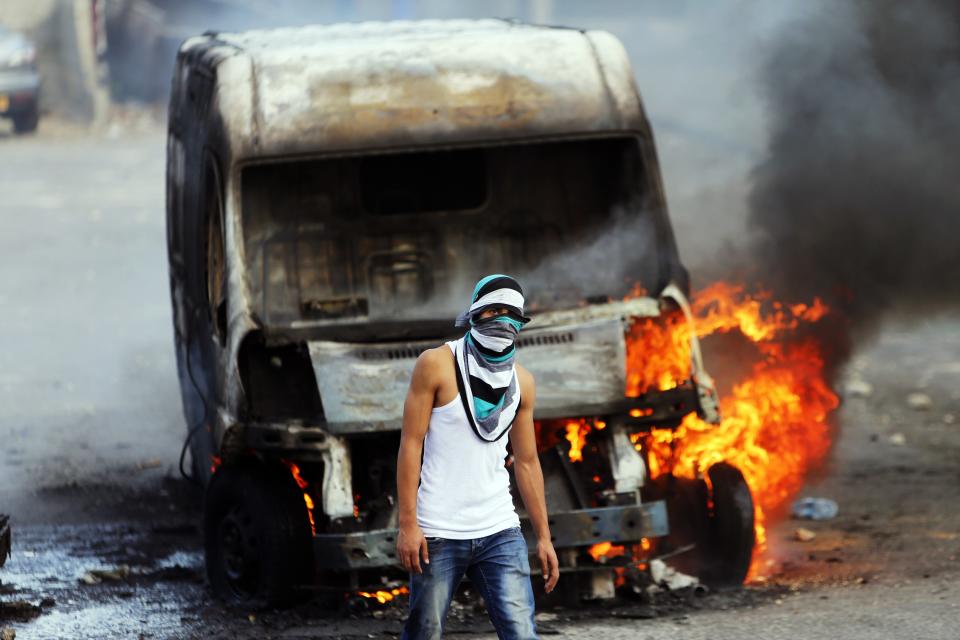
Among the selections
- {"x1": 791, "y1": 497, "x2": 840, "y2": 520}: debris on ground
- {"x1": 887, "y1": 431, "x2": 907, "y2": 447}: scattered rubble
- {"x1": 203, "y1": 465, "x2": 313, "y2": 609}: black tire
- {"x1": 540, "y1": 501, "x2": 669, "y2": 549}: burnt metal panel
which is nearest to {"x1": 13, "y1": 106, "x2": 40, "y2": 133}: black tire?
{"x1": 887, "y1": 431, "x2": 907, "y2": 447}: scattered rubble

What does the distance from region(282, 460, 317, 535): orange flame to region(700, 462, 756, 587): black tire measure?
1.84 m

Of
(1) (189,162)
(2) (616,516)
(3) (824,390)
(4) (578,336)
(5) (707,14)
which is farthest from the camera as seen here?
(5) (707,14)

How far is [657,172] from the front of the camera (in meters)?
8.16

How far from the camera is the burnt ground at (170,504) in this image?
705 centimetres

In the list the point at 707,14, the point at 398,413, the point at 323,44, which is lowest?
the point at 398,413

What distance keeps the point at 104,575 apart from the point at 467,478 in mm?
3718

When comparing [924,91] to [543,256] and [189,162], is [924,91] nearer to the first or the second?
[543,256]

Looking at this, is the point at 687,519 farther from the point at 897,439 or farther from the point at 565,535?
the point at 897,439

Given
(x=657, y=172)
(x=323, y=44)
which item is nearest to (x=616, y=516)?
(x=657, y=172)

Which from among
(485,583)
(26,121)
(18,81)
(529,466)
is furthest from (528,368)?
(26,121)

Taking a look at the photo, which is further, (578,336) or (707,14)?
(707,14)

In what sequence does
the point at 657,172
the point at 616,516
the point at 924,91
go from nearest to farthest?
1. the point at 616,516
2. the point at 657,172
3. the point at 924,91

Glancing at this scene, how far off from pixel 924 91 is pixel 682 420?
14.6ft

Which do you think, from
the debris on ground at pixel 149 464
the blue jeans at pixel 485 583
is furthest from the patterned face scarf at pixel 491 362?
the debris on ground at pixel 149 464
